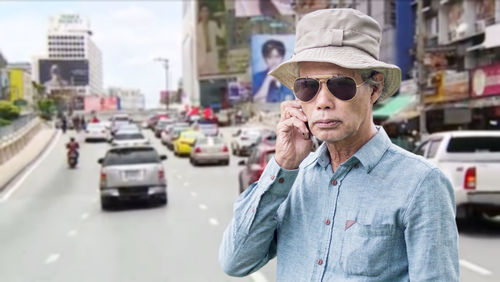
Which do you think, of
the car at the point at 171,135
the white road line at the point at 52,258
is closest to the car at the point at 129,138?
the car at the point at 171,135

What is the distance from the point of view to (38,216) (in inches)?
570

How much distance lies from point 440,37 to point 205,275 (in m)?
34.3

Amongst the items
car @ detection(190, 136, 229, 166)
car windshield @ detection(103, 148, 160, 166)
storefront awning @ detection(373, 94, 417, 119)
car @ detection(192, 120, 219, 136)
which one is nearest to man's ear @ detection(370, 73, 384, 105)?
car windshield @ detection(103, 148, 160, 166)

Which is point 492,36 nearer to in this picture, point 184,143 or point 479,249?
point 184,143

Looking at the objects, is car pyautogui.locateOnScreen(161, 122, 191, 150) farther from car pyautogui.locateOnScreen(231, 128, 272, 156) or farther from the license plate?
the license plate

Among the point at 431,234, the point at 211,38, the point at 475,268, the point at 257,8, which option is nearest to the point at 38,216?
the point at 475,268

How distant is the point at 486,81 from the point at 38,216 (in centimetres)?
2147

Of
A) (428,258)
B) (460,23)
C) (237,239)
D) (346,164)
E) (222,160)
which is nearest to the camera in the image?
(428,258)

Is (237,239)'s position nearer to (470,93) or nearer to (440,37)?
→ (470,93)

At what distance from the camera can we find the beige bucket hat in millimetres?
1977

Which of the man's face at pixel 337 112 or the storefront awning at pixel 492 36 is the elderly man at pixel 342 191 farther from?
the storefront awning at pixel 492 36

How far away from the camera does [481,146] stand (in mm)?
11117

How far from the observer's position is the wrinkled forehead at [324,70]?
6.68 feet

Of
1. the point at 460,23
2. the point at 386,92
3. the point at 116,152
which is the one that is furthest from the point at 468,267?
the point at 460,23
